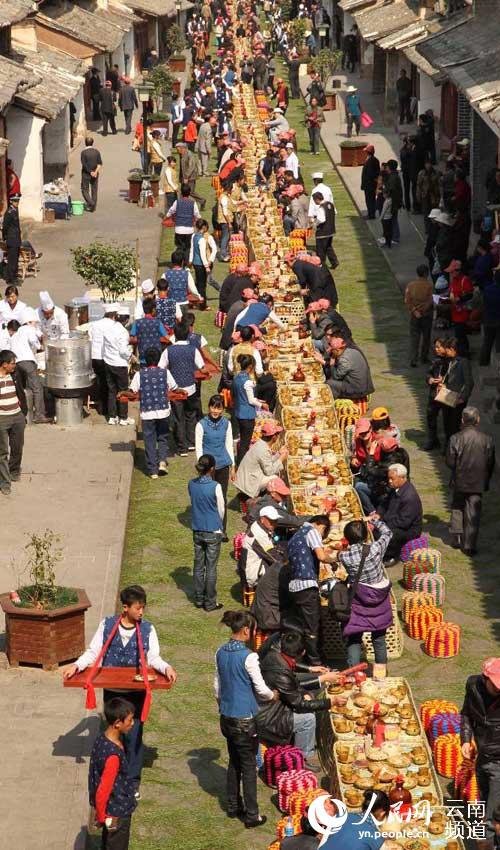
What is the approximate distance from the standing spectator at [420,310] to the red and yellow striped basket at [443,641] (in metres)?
9.34

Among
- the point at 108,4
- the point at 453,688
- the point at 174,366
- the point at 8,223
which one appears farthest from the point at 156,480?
the point at 108,4

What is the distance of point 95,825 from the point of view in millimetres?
12742

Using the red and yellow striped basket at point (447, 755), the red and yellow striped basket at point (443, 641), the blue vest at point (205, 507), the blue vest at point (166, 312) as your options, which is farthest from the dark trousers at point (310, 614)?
the blue vest at point (166, 312)

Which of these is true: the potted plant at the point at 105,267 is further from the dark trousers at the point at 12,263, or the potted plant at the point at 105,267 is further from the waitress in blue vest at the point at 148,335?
the dark trousers at the point at 12,263

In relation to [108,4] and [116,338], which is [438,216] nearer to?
[116,338]

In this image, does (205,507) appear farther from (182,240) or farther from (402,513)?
(182,240)

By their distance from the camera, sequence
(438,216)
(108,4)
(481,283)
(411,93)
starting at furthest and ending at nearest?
(108,4) → (411,93) → (438,216) → (481,283)

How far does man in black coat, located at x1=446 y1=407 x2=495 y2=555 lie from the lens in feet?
59.5

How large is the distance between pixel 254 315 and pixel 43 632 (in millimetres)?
8668

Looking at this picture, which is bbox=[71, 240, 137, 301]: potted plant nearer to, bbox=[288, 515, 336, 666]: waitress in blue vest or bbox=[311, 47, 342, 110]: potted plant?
bbox=[288, 515, 336, 666]: waitress in blue vest

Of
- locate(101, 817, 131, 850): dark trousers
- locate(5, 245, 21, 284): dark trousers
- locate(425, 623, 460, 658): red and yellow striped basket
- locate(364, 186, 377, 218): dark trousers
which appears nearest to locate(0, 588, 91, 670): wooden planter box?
locate(425, 623, 460, 658): red and yellow striped basket

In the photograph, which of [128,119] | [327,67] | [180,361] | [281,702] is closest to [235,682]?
[281,702]

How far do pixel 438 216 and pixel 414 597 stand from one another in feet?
43.9

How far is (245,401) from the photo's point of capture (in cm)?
1997
